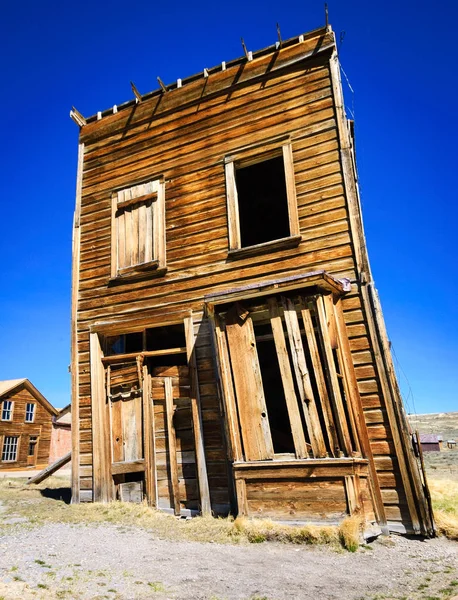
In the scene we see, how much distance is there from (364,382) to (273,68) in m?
6.11

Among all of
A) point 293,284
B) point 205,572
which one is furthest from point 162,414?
point 205,572

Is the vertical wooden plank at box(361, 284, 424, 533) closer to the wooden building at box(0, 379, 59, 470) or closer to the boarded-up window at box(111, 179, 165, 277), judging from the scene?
the boarded-up window at box(111, 179, 165, 277)

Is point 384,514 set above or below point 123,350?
below

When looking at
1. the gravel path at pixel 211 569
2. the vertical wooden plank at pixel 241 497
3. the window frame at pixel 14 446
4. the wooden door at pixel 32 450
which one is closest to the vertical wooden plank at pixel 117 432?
the gravel path at pixel 211 569

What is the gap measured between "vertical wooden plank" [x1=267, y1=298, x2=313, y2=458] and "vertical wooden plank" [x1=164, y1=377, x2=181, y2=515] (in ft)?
8.51

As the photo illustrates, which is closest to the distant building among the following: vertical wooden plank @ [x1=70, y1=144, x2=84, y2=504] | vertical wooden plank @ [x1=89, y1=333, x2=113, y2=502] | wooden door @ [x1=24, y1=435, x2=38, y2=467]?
vertical wooden plank @ [x1=89, y1=333, x2=113, y2=502]

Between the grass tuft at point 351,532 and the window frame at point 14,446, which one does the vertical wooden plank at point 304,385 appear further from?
the window frame at point 14,446

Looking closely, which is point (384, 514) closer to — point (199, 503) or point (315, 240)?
point (199, 503)

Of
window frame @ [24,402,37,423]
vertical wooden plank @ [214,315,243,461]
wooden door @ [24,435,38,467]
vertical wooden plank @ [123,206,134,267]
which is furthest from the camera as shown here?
window frame @ [24,402,37,423]

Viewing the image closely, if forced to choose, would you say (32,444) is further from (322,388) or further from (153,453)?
(322,388)

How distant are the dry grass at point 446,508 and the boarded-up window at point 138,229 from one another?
20.5 ft

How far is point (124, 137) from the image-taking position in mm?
10727

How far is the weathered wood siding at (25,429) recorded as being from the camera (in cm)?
3231

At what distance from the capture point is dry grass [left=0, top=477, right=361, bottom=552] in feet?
19.0
